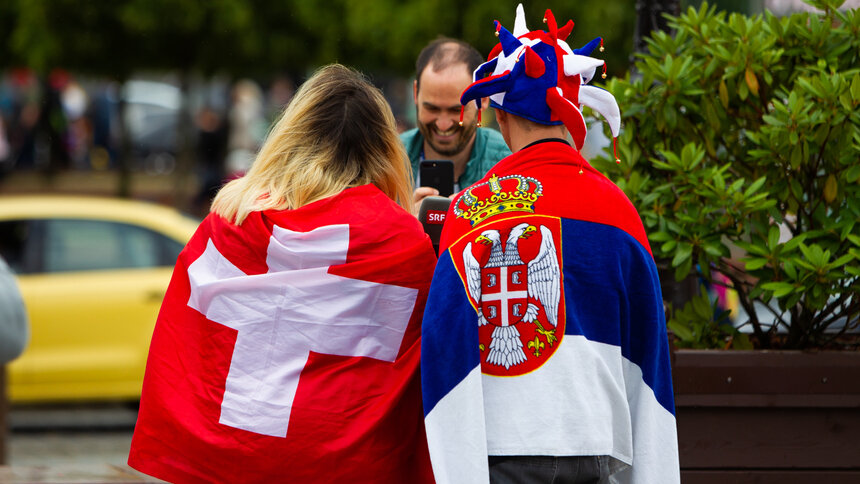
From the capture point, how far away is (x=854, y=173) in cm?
420

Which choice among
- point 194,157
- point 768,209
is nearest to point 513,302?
point 768,209

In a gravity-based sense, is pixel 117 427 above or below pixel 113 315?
below

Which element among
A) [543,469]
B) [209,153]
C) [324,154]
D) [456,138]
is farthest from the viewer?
[209,153]

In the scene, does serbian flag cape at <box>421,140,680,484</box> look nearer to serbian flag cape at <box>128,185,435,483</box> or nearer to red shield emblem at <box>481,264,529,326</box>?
red shield emblem at <box>481,264,529,326</box>

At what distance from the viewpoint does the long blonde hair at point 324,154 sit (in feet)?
11.4

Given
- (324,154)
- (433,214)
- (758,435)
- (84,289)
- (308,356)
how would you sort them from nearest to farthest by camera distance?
(308,356), (324,154), (433,214), (758,435), (84,289)

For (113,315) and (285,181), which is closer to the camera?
(285,181)

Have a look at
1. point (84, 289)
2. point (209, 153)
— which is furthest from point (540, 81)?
point (209, 153)

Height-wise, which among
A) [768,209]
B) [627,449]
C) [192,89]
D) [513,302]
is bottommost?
[627,449]

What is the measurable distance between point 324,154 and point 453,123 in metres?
1.26

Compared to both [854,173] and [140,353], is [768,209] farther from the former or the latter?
[140,353]

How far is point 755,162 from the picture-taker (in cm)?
445

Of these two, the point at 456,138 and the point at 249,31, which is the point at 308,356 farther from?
the point at 249,31

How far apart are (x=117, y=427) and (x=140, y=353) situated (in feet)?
3.76
